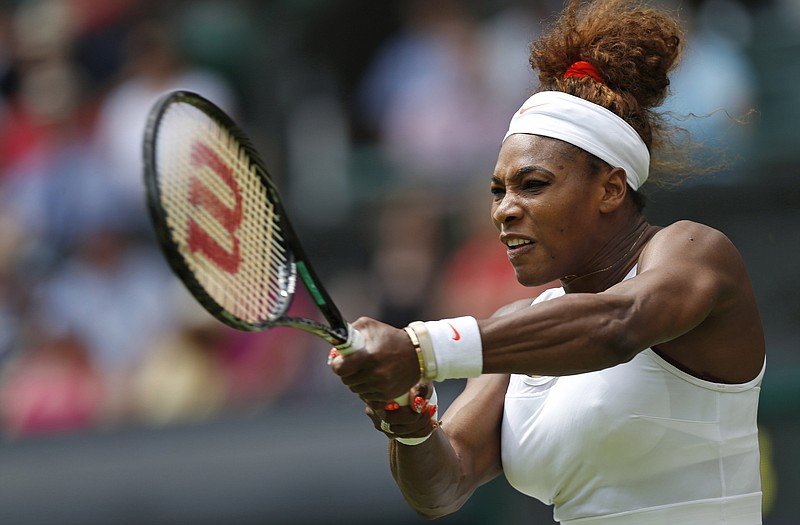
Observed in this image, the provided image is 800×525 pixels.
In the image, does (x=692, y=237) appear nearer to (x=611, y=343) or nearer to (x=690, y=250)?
(x=690, y=250)

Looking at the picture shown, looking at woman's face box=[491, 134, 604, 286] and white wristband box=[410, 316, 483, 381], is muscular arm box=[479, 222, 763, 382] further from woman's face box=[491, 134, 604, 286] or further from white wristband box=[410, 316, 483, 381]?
woman's face box=[491, 134, 604, 286]

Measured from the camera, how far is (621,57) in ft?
12.7

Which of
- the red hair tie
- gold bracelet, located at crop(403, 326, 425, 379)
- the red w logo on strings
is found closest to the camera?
gold bracelet, located at crop(403, 326, 425, 379)

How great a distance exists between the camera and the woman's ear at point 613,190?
3746 millimetres

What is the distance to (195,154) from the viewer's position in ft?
11.4

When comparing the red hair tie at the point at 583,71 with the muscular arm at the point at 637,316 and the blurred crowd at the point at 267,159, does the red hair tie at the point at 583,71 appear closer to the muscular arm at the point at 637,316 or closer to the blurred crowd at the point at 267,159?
the muscular arm at the point at 637,316

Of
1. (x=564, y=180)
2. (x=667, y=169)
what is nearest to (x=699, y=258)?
(x=564, y=180)

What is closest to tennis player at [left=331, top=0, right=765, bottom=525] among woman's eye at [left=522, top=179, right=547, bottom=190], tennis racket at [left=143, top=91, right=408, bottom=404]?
woman's eye at [left=522, top=179, right=547, bottom=190]

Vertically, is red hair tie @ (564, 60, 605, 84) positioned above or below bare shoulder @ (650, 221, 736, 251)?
above

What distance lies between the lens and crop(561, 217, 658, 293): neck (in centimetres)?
376

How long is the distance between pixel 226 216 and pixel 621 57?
1245mm

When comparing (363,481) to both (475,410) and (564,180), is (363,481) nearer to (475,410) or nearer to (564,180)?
(475,410)

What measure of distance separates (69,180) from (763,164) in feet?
14.3

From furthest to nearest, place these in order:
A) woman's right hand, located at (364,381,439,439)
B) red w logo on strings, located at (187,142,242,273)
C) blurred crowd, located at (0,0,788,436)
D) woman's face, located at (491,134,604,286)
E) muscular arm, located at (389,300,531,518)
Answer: blurred crowd, located at (0,0,788,436)
muscular arm, located at (389,300,531,518)
woman's face, located at (491,134,604,286)
woman's right hand, located at (364,381,439,439)
red w logo on strings, located at (187,142,242,273)
